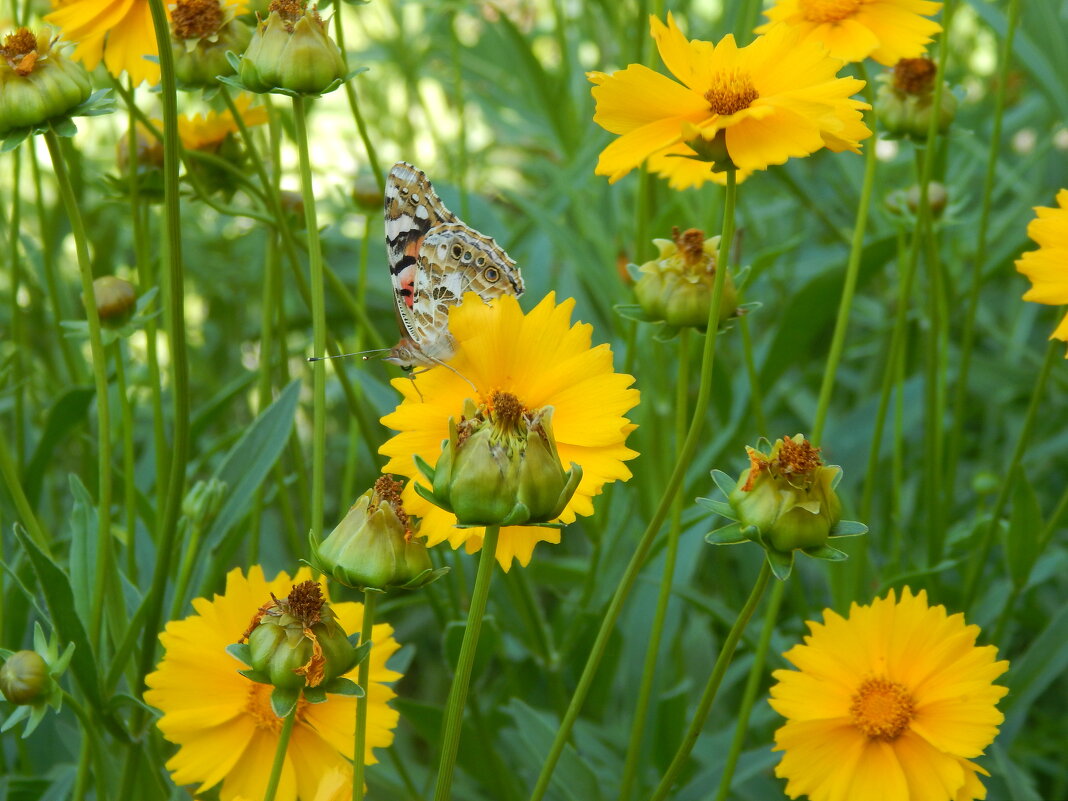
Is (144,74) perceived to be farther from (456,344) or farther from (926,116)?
(926,116)

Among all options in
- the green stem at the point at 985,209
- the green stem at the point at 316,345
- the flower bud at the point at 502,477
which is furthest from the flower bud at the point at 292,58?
the green stem at the point at 985,209

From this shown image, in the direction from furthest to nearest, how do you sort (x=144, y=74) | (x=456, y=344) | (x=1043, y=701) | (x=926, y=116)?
(x=1043, y=701) → (x=926, y=116) → (x=144, y=74) → (x=456, y=344)

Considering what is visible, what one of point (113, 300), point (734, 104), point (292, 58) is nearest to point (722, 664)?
point (734, 104)

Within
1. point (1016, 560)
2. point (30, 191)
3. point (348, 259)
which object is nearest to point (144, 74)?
point (1016, 560)

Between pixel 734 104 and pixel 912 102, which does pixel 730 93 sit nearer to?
pixel 734 104

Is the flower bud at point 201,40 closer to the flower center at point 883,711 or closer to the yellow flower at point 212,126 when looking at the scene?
the yellow flower at point 212,126

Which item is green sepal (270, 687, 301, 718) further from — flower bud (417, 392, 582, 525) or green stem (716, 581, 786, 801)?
green stem (716, 581, 786, 801)

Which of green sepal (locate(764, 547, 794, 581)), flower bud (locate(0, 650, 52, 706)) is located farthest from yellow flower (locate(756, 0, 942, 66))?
flower bud (locate(0, 650, 52, 706))

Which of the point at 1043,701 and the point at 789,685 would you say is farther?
the point at 1043,701
